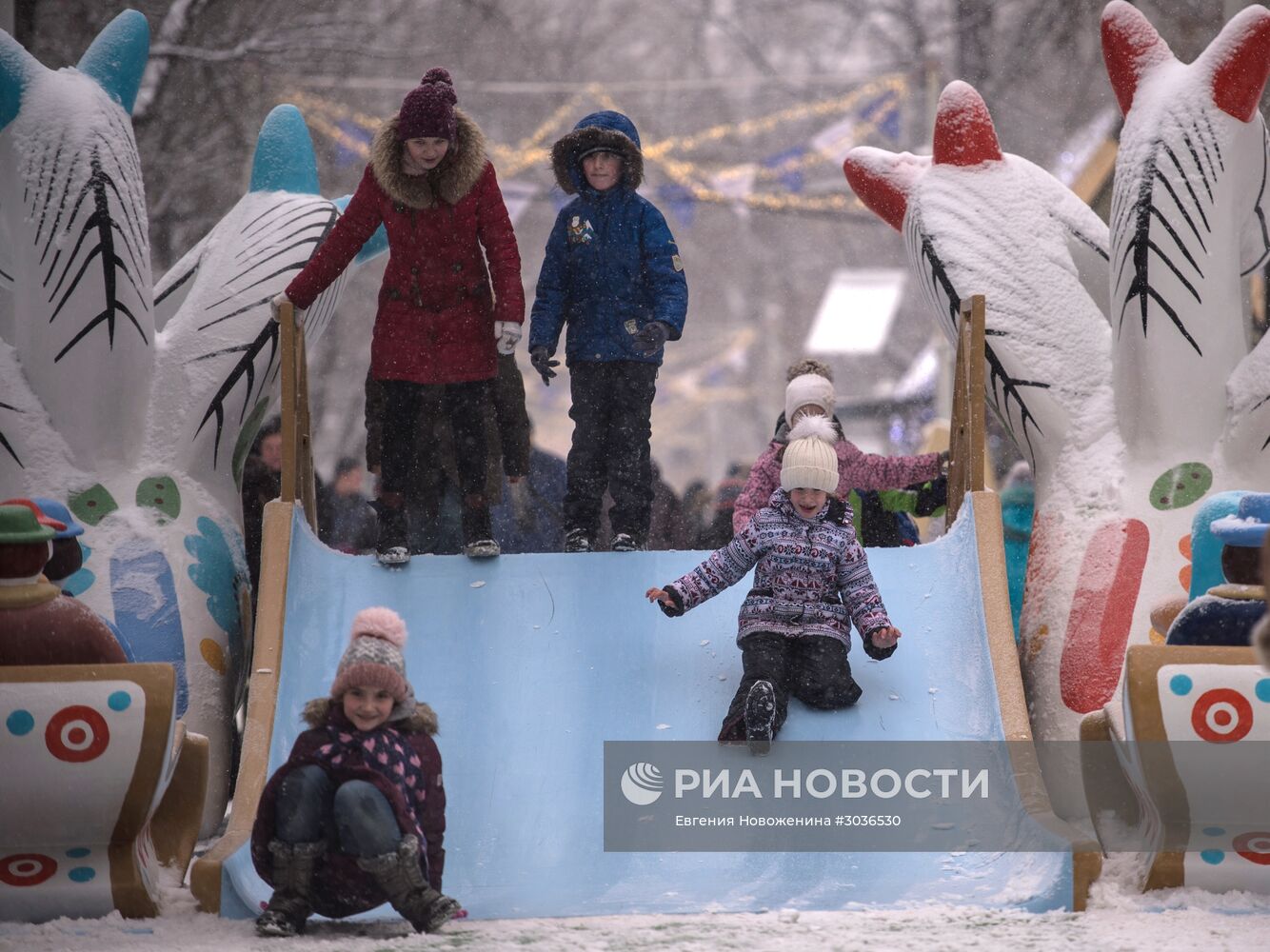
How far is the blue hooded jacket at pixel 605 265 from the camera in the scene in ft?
18.6

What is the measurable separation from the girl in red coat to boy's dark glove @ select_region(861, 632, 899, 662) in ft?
4.66

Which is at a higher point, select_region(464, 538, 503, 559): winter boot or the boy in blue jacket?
the boy in blue jacket

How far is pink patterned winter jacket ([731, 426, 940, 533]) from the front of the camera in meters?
5.64

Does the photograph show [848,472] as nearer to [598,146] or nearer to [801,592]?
[801,592]

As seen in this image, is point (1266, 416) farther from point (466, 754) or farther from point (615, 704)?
point (466, 754)

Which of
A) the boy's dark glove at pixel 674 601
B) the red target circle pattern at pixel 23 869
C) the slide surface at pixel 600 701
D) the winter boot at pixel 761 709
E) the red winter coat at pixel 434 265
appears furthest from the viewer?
the red winter coat at pixel 434 265

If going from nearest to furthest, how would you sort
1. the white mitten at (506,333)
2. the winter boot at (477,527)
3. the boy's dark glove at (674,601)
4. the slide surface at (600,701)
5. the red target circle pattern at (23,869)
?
1. the red target circle pattern at (23,869)
2. the slide surface at (600,701)
3. the boy's dark glove at (674,601)
4. the white mitten at (506,333)
5. the winter boot at (477,527)

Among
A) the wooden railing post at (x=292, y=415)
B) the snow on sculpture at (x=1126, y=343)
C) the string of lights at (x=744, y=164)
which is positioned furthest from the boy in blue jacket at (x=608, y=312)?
the string of lights at (x=744, y=164)

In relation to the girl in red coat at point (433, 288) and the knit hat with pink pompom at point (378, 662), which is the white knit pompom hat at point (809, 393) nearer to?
the girl in red coat at point (433, 288)

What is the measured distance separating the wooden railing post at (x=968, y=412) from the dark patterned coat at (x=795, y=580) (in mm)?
856

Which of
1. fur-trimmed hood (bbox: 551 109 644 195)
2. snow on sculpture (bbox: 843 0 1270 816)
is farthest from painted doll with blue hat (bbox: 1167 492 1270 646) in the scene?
fur-trimmed hood (bbox: 551 109 644 195)

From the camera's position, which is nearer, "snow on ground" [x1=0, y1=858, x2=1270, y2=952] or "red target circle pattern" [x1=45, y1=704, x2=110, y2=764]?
"snow on ground" [x1=0, y1=858, x2=1270, y2=952]

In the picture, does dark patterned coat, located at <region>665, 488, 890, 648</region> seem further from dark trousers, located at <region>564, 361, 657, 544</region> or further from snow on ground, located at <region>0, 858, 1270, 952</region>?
snow on ground, located at <region>0, 858, 1270, 952</region>

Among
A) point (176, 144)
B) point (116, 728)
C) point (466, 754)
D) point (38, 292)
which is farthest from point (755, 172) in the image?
point (116, 728)
